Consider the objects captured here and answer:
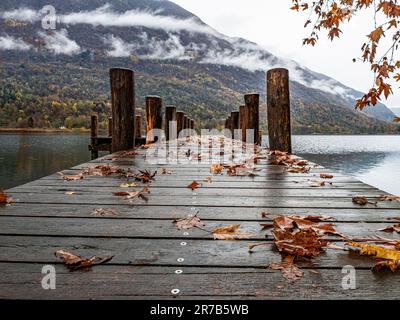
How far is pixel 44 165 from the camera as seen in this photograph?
28.4 metres

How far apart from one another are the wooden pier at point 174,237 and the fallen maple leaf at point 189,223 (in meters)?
0.03

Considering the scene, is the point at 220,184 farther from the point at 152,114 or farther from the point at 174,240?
the point at 152,114

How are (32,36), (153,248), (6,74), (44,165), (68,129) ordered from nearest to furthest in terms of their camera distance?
1. (153,248)
2. (44,165)
3. (68,129)
4. (6,74)
5. (32,36)

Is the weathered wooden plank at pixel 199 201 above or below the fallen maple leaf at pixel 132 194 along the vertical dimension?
below

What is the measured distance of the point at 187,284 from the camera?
3.87 ft

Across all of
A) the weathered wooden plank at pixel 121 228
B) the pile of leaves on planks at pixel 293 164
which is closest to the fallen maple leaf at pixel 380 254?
the weathered wooden plank at pixel 121 228

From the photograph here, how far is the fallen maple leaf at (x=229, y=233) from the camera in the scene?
→ 5.39ft

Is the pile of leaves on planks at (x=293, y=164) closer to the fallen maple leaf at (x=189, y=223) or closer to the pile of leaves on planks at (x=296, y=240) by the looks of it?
the pile of leaves on planks at (x=296, y=240)

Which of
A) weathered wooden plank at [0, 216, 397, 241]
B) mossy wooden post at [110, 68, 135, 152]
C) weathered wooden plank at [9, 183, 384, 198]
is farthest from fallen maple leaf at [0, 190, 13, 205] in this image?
mossy wooden post at [110, 68, 135, 152]

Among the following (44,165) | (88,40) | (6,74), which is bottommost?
(44,165)

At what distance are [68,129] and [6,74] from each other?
44.9m
